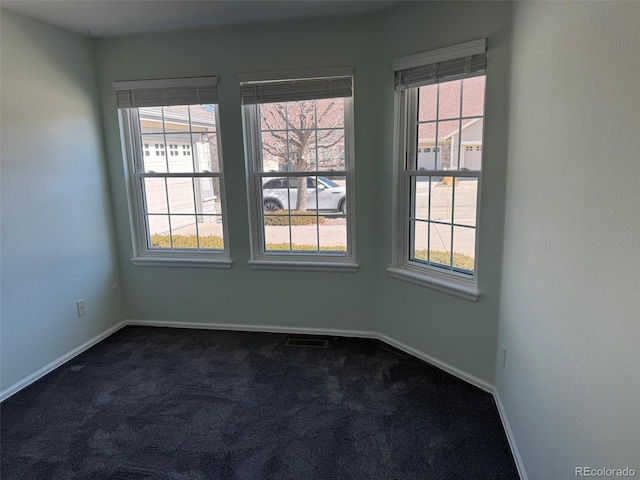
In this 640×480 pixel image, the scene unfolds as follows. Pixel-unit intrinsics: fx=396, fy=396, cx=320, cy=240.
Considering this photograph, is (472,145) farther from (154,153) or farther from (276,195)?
(154,153)

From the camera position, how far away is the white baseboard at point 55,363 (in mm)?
2658

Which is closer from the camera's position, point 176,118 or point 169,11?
point 169,11

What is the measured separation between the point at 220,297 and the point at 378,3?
265 centimetres

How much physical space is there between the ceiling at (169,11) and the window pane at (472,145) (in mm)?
991

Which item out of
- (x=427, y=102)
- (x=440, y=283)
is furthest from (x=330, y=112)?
(x=440, y=283)

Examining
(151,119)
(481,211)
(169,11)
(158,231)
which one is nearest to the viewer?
(481,211)

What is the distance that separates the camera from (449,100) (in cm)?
261

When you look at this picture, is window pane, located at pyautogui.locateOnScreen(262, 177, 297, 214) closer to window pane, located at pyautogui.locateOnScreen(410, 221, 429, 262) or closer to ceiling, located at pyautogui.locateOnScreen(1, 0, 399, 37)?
window pane, located at pyautogui.locateOnScreen(410, 221, 429, 262)

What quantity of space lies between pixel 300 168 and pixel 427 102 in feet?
3.62

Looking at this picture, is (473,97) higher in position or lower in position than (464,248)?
higher

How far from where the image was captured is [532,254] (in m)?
1.83

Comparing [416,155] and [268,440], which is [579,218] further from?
[268,440]

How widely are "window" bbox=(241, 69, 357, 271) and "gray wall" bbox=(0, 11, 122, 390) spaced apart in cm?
133

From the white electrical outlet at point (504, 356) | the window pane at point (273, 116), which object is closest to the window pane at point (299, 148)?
the window pane at point (273, 116)
